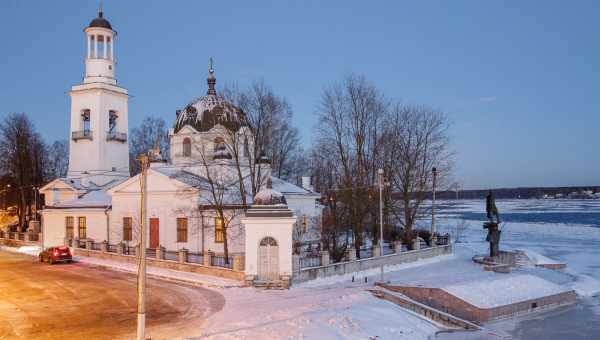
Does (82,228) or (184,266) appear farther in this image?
(82,228)

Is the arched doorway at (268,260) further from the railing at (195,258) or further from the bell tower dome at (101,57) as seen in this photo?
the bell tower dome at (101,57)

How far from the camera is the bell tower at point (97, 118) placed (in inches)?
1725

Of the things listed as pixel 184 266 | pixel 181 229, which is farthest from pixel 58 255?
pixel 184 266

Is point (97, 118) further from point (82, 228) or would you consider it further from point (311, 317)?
point (311, 317)

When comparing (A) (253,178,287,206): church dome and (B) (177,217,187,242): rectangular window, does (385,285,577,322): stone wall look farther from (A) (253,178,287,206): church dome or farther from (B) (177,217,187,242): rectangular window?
(B) (177,217,187,242): rectangular window

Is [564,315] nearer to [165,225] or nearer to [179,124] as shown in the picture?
[165,225]

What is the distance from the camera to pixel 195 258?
101 feet

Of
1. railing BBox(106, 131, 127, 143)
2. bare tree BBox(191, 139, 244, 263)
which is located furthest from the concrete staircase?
railing BBox(106, 131, 127, 143)

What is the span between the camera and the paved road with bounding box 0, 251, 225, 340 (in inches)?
655

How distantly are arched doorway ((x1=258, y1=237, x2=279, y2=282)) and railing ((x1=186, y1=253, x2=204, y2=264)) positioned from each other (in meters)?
5.72

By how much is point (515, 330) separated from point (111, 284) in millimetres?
17090

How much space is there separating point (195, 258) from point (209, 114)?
11715 mm

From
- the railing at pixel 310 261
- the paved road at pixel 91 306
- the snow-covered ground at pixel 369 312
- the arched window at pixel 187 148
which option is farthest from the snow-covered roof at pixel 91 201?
the snow-covered ground at pixel 369 312

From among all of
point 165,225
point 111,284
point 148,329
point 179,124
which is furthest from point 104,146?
point 148,329
